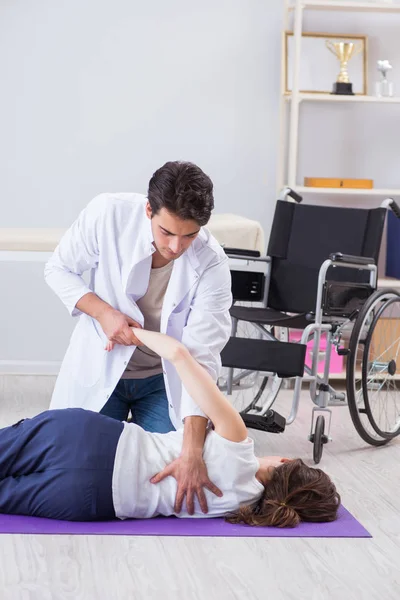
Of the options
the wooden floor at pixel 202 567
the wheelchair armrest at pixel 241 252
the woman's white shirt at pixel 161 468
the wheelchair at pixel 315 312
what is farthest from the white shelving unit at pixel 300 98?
the woman's white shirt at pixel 161 468

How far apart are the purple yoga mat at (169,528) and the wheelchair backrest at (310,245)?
1.41m

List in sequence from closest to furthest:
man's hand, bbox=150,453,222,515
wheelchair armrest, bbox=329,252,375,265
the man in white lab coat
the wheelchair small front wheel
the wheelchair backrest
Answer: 1. man's hand, bbox=150,453,222,515
2. the man in white lab coat
3. the wheelchair small front wheel
4. wheelchair armrest, bbox=329,252,375,265
5. the wheelchair backrest

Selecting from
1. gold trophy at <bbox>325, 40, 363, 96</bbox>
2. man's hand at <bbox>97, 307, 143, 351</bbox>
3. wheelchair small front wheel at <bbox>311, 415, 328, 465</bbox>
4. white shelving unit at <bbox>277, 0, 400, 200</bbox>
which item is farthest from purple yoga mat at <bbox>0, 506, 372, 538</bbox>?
gold trophy at <bbox>325, 40, 363, 96</bbox>

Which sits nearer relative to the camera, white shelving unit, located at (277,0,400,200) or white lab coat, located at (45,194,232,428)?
white lab coat, located at (45,194,232,428)

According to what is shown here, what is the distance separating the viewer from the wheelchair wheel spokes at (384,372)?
3.45 metres

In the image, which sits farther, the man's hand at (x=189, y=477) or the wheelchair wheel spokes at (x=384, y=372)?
the wheelchair wheel spokes at (x=384, y=372)

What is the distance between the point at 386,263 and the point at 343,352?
145 cm

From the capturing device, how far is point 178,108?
455cm

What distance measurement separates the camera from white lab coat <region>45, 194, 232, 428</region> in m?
2.48

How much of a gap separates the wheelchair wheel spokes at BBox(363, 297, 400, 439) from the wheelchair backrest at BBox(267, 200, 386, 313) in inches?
10.3

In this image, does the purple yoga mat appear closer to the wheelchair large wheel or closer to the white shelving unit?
the wheelchair large wheel

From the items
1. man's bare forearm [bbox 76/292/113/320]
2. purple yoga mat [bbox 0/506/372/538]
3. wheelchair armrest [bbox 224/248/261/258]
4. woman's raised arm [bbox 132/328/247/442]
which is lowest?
purple yoga mat [bbox 0/506/372/538]

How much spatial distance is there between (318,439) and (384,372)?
3.72ft

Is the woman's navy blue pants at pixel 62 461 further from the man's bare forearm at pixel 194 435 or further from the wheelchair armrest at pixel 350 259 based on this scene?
the wheelchair armrest at pixel 350 259
